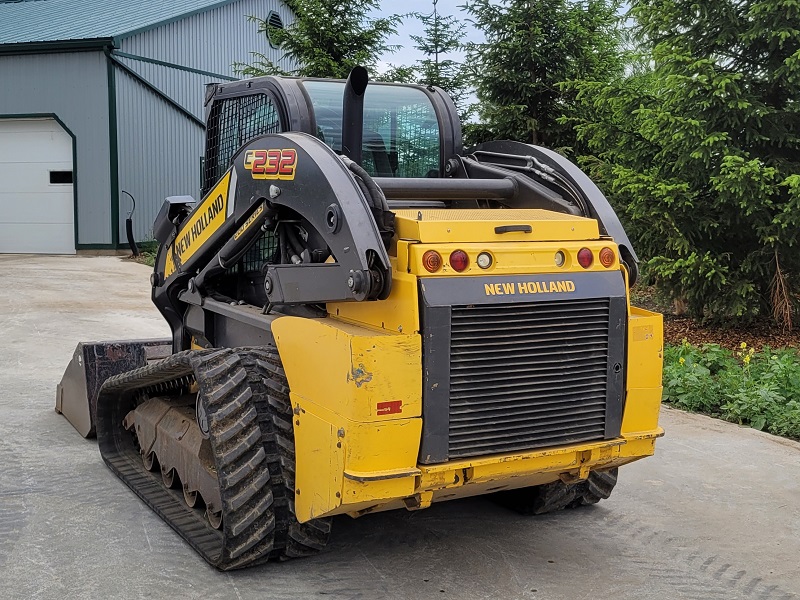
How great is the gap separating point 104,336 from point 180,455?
221 inches

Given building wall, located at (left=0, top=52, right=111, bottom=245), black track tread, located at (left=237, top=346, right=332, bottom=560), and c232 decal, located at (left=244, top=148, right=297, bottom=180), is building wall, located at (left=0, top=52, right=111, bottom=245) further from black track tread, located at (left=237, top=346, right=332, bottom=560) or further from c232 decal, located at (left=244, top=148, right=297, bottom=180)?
black track tread, located at (left=237, top=346, right=332, bottom=560)

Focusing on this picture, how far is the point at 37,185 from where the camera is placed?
1939cm

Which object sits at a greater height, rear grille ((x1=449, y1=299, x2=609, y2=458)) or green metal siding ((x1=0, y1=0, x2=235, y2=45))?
green metal siding ((x1=0, y1=0, x2=235, y2=45))

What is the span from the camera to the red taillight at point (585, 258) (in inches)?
162

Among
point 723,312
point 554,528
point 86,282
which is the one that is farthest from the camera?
point 86,282

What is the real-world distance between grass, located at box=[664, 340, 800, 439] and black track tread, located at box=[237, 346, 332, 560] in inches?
157

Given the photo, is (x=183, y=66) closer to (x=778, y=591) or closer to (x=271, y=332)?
(x=271, y=332)

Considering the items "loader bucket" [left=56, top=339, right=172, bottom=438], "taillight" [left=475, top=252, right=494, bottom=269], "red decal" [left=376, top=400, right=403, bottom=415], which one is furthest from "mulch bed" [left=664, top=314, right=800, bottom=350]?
"red decal" [left=376, top=400, right=403, bottom=415]

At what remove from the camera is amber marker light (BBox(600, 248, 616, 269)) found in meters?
4.20

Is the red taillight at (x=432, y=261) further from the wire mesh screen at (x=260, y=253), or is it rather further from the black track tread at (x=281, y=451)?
the wire mesh screen at (x=260, y=253)

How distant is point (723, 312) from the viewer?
9.88 m

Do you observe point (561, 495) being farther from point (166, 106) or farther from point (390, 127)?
point (166, 106)

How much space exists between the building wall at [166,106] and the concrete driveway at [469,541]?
13.7 m

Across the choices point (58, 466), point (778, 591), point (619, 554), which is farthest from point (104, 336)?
point (778, 591)
